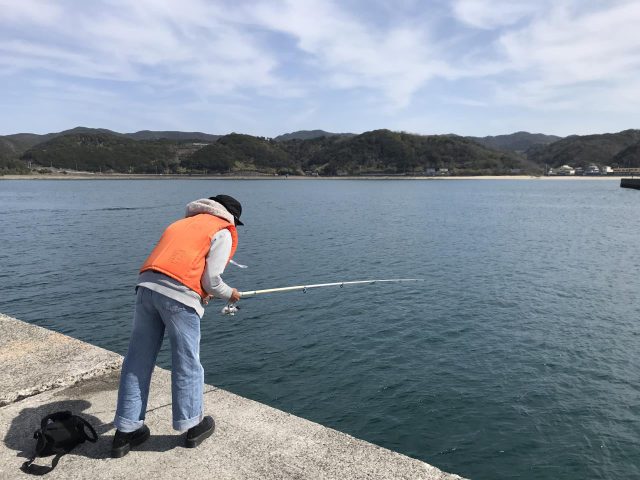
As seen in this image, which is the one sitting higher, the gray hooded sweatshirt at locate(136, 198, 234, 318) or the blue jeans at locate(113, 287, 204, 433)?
the gray hooded sweatshirt at locate(136, 198, 234, 318)

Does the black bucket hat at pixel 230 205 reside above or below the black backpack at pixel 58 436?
Answer: above

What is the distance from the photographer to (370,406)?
341 inches

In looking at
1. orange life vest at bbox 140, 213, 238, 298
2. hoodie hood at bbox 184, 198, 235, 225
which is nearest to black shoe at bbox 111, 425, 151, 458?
orange life vest at bbox 140, 213, 238, 298

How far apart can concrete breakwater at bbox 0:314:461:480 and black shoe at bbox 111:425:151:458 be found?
0.20ft

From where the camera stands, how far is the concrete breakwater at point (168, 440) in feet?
11.5

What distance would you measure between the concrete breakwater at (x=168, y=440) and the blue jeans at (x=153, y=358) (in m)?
0.30

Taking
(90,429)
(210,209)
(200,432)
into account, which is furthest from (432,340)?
(90,429)

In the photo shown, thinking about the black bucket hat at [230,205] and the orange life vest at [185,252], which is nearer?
the orange life vest at [185,252]

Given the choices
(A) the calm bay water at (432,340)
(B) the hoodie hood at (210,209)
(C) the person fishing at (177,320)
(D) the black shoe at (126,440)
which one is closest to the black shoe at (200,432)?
(C) the person fishing at (177,320)

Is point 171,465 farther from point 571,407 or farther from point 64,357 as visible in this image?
point 571,407

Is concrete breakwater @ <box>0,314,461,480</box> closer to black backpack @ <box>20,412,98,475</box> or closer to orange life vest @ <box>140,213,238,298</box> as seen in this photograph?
black backpack @ <box>20,412,98,475</box>

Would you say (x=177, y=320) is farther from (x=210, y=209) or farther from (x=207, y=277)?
(x=210, y=209)

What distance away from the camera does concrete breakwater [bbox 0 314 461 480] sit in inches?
138

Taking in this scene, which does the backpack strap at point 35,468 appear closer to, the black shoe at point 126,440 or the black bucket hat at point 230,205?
the black shoe at point 126,440
